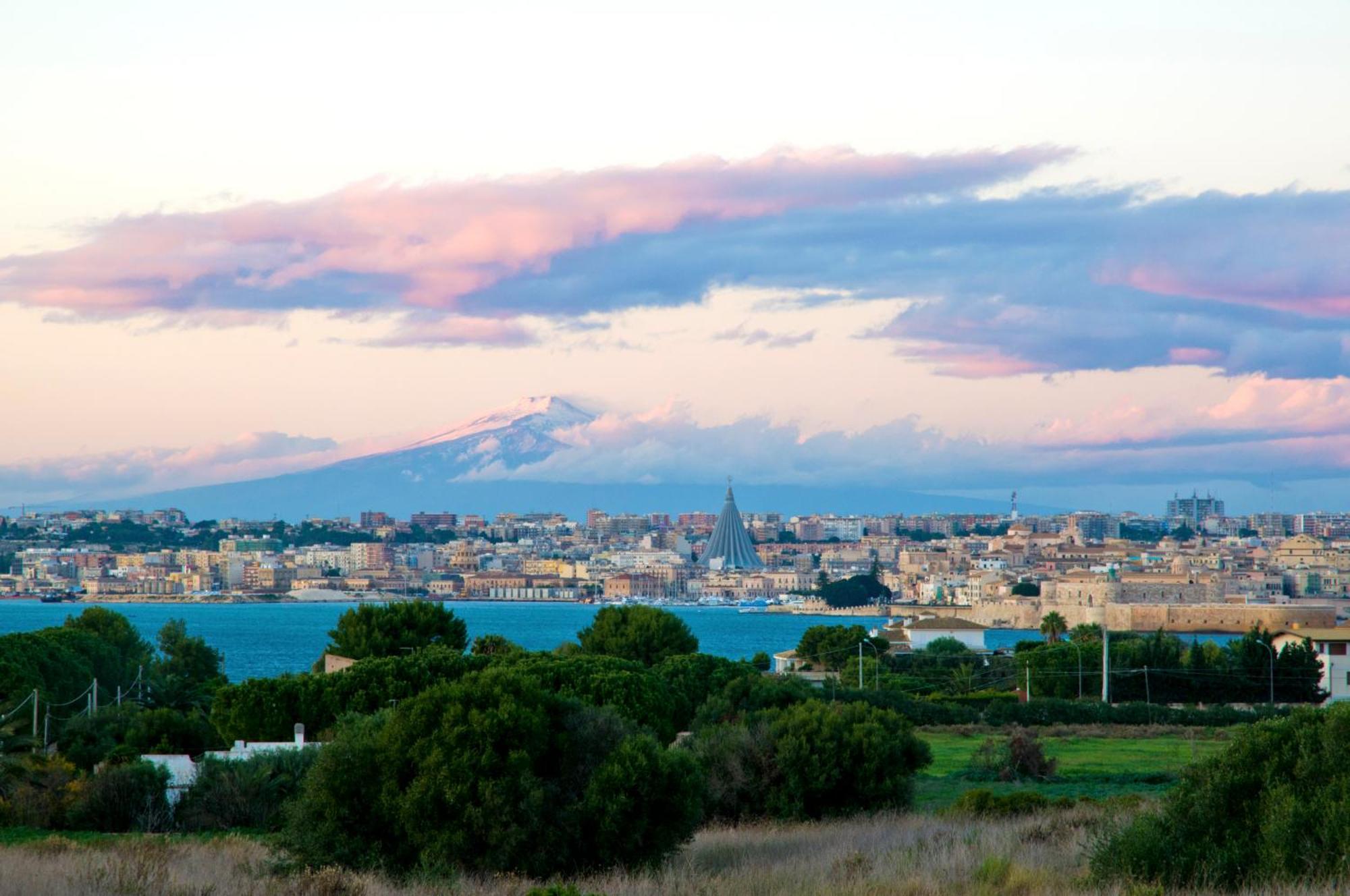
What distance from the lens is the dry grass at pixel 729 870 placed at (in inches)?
360

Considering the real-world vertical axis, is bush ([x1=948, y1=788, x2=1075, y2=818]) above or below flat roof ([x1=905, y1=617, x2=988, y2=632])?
above

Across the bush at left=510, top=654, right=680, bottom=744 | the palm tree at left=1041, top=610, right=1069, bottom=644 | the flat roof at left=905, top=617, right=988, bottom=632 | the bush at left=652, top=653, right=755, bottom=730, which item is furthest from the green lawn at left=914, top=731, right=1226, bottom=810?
the flat roof at left=905, top=617, right=988, bottom=632

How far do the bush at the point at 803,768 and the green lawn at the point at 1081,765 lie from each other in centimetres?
70

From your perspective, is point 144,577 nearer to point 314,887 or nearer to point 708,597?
point 708,597

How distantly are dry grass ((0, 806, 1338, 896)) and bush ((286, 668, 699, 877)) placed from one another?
13.2 inches

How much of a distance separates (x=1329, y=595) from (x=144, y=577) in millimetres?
122551

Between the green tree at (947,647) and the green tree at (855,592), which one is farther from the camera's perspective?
the green tree at (855,592)

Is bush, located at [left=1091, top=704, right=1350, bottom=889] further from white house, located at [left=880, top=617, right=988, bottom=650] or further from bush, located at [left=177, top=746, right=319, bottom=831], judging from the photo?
white house, located at [left=880, top=617, right=988, bottom=650]

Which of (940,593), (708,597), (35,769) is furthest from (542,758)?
(708,597)

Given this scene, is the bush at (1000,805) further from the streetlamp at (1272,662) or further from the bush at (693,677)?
the streetlamp at (1272,662)

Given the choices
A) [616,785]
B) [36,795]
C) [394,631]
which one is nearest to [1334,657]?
[394,631]

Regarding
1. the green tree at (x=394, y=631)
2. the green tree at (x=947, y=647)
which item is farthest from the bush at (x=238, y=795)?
the green tree at (x=947, y=647)

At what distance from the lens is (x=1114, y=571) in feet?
461

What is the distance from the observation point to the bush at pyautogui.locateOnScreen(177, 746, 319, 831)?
1542cm
